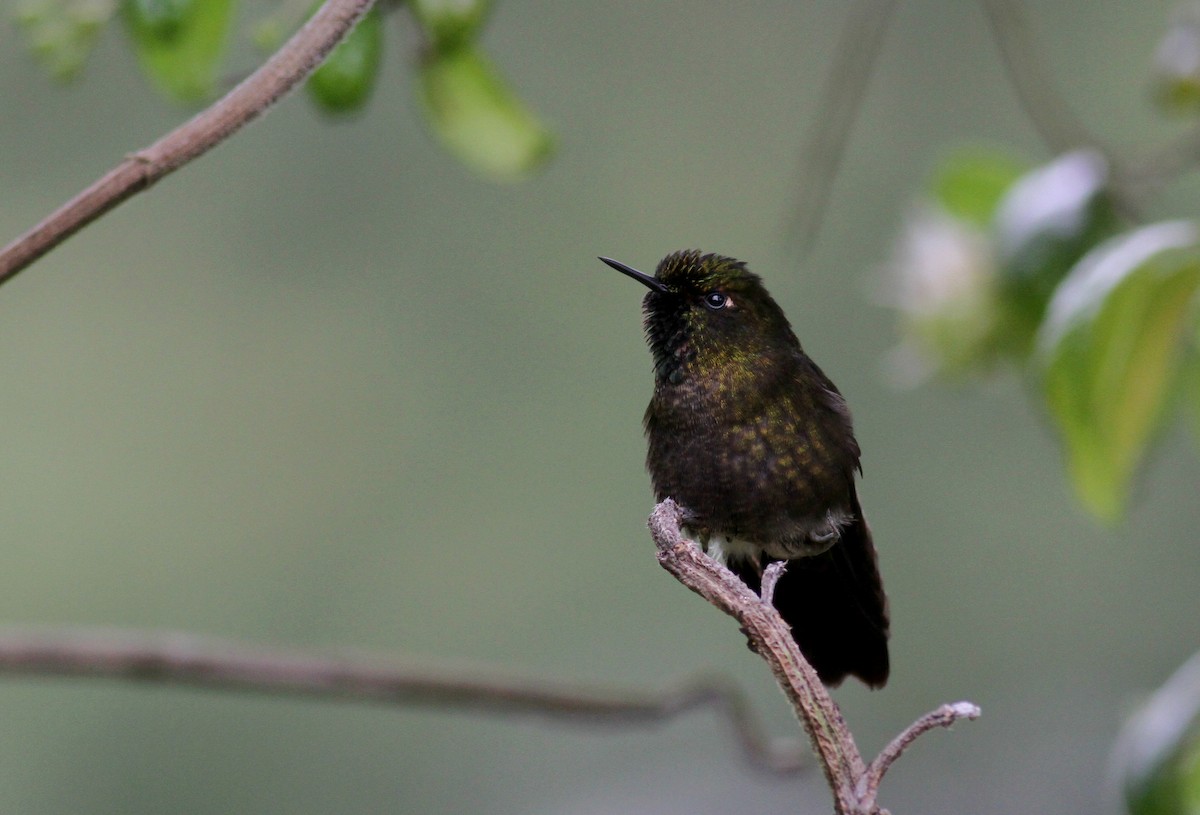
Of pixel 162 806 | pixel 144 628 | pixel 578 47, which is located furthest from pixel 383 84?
pixel 162 806

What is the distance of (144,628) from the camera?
6.26 m

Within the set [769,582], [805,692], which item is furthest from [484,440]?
[805,692]

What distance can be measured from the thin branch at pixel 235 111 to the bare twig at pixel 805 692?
46cm

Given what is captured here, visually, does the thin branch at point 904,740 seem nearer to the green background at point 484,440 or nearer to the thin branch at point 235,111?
the thin branch at point 235,111

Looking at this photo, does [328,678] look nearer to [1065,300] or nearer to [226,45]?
[226,45]

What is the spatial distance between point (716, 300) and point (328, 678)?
42.4 inches

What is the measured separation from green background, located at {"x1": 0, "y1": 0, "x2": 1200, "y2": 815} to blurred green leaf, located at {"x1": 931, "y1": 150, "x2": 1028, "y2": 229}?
3.10 metres

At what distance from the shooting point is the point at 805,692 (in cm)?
100

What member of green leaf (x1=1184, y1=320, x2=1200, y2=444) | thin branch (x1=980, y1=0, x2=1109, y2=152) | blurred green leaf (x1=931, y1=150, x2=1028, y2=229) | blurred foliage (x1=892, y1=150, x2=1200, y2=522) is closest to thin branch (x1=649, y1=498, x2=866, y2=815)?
blurred foliage (x1=892, y1=150, x2=1200, y2=522)

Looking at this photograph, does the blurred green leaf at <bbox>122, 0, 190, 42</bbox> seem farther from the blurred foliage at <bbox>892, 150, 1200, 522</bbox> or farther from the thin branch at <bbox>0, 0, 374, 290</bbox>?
the blurred foliage at <bbox>892, 150, 1200, 522</bbox>

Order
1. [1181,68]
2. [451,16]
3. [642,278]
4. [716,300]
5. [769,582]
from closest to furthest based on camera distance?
[769,582], [642,278], [716,300], [451,16], [1181,68]

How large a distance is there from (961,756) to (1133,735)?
3.78 meters

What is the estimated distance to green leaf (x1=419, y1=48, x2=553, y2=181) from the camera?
174 centimetres

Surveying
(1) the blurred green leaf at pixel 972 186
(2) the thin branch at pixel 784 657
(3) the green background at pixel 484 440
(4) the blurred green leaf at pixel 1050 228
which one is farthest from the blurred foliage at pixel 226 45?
(3) the green background at pixel 484 440
